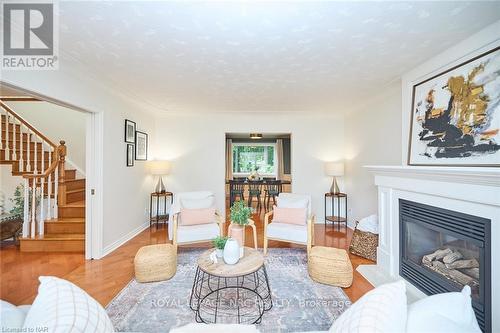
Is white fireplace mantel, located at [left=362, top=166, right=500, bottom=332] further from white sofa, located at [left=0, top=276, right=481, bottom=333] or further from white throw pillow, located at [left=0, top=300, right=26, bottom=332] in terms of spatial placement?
white throw pillow, located at [left=0, top=300, right=26, bottom=332]

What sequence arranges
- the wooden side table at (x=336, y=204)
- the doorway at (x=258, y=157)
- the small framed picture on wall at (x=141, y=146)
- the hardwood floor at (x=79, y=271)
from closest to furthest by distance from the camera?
1. the hardwood floor at (x=79, y=271)
2. the small framed picture on wall at (x=141, y=146)
3. the wooden side table at (x=336, y=204)
4. the doorway at (x=258, y=157)

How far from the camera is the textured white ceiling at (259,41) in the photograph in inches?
65.0

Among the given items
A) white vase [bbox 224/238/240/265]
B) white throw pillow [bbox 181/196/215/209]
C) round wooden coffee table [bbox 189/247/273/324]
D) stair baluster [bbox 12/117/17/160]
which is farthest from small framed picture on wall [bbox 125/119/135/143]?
white vase [bbox 224/238/240/265]

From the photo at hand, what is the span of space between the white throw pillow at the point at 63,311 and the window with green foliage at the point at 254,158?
817 centimetres

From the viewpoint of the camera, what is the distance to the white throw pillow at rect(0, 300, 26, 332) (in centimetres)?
84

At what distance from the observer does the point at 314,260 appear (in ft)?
8.19

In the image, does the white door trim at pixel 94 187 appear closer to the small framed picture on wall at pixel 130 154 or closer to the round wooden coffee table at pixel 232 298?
the small framed picture on wall at pixel 130 154

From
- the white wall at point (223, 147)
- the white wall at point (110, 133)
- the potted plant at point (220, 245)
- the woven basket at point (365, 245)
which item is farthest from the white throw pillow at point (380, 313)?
the white wall at point (223, 147)

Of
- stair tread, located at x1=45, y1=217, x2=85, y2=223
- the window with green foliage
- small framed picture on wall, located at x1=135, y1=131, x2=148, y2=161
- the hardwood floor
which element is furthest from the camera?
the window with green foliage

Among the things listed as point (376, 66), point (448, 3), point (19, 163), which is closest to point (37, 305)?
point (448, 3)

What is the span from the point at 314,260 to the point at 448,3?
253 centimetres

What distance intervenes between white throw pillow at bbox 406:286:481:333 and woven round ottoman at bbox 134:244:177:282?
92.6 inches

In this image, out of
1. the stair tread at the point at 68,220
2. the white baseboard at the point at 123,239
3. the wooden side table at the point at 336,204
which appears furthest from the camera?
the wooden side table at the point at 336,204

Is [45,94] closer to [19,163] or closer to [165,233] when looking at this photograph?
[19,163]
